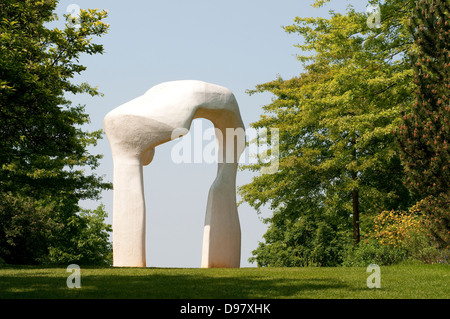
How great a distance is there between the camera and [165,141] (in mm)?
14820

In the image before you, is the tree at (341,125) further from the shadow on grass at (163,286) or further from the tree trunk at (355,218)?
the shadow on grass at (163,286)

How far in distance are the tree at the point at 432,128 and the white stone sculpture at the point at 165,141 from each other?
4.92 m

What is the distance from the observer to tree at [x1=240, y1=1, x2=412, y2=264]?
69.5ft

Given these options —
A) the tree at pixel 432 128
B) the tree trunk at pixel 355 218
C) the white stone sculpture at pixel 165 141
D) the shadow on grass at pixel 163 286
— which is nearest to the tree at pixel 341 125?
the tree trunk at pixel 355 218

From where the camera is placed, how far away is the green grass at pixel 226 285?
8477 millimetres

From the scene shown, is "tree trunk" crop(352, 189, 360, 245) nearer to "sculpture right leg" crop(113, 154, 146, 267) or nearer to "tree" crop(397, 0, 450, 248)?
"tree" crop(397, 0, 450, 248)

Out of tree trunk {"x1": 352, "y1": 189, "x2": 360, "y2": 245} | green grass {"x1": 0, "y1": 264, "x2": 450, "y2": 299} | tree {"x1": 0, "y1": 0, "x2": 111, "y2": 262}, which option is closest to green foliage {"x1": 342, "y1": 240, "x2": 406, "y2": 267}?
tree trunk {"x1": 352, "y1": 189, "x2": 360, "y2": 245}

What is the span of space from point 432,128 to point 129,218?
8689mm

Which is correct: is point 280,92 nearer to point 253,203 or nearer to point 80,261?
point 253,203

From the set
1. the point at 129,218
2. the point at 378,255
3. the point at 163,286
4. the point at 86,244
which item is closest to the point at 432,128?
the point at 378,255

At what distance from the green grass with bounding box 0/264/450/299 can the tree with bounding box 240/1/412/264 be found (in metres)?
9.91

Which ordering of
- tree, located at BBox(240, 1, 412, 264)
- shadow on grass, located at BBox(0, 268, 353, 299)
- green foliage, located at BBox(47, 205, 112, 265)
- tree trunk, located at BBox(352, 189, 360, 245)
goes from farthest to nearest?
green foliage, located at BBox(47, 205, 112, 265) → tree trunk, located at BBox(352, 189, 360, 245) → tree, located at BBox(240, 1, 412, 264) → shadow on grass, located at BBox(0, 268, 353, 299)

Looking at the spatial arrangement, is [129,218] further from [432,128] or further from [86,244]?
[86,244]

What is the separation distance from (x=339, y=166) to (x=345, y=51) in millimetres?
4967
